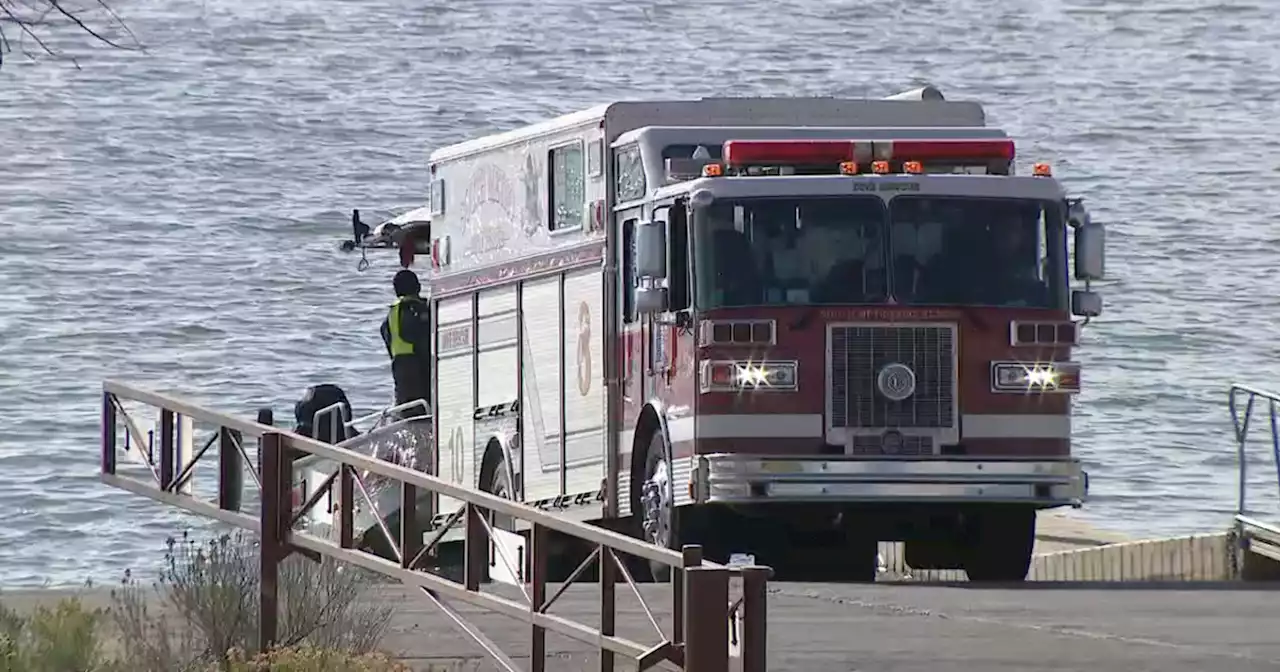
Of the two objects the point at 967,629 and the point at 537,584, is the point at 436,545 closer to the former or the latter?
the point at 537,584

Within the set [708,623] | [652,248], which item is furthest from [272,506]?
[652,248]

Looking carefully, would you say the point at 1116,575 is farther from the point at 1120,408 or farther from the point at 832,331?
the point at 1120,408

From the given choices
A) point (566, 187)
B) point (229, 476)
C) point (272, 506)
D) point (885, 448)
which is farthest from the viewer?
point (566, 187)

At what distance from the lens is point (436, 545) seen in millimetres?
15742

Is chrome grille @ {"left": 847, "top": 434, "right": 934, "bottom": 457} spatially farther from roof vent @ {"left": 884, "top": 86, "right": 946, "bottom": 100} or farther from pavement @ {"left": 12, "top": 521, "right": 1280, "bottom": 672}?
roof vent @ {"left": 884, "top": 86, "right": 946, "bottom": 100}

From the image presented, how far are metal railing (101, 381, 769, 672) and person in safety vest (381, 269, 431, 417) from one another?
9151 mm

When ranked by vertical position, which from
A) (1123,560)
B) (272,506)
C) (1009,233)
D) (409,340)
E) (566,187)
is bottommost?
(1123,560)

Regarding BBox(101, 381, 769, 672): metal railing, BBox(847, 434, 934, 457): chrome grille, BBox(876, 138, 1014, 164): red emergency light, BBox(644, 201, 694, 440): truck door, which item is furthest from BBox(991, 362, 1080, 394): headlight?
BBox(101, 381, 769, 672): metal railing

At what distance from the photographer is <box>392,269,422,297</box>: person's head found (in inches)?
1040

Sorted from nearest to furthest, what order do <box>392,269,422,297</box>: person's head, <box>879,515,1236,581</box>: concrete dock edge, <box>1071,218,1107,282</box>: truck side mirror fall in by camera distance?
<box>1071,218,1107,282</box>: truck side mirror, <box>879,515,1236,581</box>: concrete dock edge, <box>392,269,422,297</box>: person's head

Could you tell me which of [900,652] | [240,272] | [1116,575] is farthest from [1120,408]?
[900,652]

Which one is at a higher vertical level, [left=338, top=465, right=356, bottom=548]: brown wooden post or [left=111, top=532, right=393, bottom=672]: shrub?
[left=338, top=465, right=356, bottom=548]: brown wooden post

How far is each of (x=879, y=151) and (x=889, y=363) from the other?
55.2 inches

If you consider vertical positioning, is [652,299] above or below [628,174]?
below
